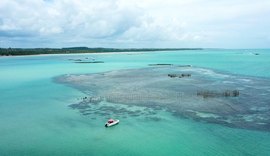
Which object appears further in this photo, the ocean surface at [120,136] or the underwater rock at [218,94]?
the underwater rock at [218,94]

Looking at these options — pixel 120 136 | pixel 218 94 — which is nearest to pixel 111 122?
pixel 120 136

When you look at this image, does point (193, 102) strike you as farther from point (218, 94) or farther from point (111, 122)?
point (111, 122)

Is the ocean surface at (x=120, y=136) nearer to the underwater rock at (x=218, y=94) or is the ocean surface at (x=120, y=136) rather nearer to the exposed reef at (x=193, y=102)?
the exposed reef at (x=193, y=102)

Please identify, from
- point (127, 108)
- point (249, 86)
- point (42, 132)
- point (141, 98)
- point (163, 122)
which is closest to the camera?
point (42, 132)

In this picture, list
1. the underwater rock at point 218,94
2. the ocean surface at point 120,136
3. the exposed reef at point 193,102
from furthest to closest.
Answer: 1. the underwater rock at point 218,94
2. the exposed reef at point 193,102
3. the ocean surface at point 120,136

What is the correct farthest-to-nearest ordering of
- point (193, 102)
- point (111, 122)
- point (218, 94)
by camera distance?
point (218, 94) → point (193, 102) → point (111, 122)

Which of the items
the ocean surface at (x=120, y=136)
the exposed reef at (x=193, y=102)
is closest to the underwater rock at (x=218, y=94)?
the exposed reef at (x=193, y=102)

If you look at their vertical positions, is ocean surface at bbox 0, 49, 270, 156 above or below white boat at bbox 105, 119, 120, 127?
below

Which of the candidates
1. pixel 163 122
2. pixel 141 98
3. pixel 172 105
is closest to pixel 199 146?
pixel 163 122

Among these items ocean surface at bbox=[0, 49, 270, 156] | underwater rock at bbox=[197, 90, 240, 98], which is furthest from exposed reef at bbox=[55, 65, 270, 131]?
ocean surface at bbox=[0, 49, 270, 156]

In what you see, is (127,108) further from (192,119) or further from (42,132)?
(42,132)

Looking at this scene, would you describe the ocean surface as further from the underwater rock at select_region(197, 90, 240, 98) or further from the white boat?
the underwater rock at select_region(197, 90, 240, 98)
